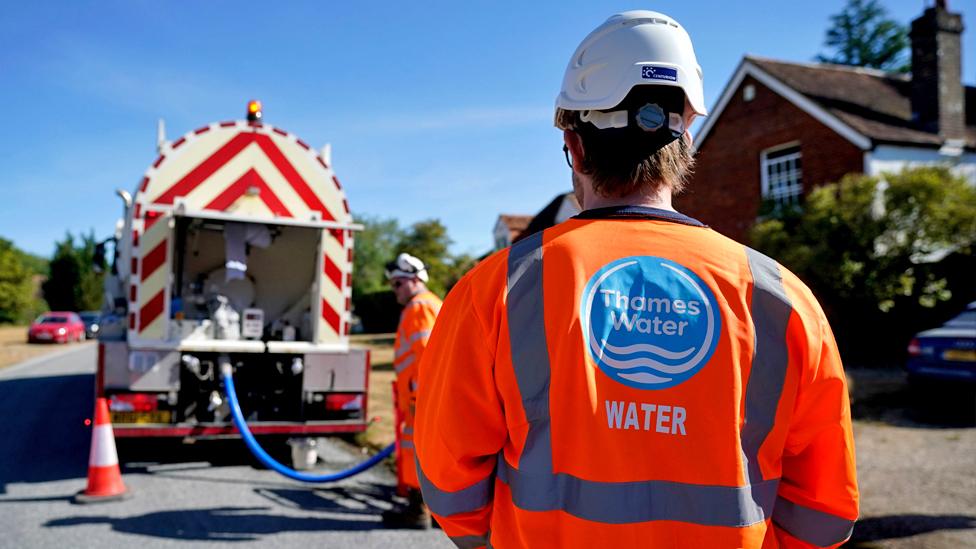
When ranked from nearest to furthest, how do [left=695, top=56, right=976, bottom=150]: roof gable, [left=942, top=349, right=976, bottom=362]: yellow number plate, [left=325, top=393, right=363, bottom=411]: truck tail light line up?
1. [left=325, top=393, right=363, bottom=411]: truck tail light
2. [left=942, top=349, right=976, bottom=362]: yellow number plate
3. [left=695, top=56, right=976, bottom=150]: roof gable

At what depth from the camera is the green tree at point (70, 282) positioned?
5259cm

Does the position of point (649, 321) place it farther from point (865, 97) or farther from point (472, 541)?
point (865, 97)

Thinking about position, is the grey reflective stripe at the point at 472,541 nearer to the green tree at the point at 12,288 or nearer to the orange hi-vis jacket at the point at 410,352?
the orange hi-vis jacket at the point at 410,352

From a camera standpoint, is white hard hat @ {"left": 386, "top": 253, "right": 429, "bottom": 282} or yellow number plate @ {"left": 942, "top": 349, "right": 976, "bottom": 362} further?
yellow number plate @ {"left": 942, "top": 349, "right": 976, "bottom": 362}

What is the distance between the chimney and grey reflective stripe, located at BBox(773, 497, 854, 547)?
19.2 metres

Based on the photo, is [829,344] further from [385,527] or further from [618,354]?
[385,527]

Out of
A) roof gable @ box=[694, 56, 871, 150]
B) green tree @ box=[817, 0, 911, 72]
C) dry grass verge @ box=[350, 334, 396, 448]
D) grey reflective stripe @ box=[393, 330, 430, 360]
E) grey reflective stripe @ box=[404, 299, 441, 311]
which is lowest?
dry grass verge @ box=[350, 334, 396, 448]

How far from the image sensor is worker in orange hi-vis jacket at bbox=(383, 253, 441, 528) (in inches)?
212

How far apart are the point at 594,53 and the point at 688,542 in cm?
107

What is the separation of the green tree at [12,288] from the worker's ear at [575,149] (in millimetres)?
60471

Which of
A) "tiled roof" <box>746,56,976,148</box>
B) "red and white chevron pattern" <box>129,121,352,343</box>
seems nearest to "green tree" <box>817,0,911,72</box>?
"tiled roof" <box>746,56,976,148</box>

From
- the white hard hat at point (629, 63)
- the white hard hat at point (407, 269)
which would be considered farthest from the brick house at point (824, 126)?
the white hard hat at point (629, 63)

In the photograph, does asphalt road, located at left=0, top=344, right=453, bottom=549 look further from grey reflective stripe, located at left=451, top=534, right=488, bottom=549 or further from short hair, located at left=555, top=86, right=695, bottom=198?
short hair, located at left=555, top=86, right=695, bottom=198

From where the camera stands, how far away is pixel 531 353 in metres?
1.48
